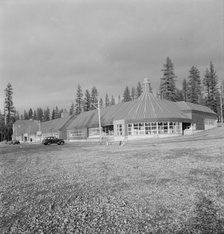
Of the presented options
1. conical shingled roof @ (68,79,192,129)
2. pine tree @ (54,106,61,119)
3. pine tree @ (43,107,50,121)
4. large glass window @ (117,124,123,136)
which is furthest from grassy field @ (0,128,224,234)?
pine tree @ (43,107,50,121)

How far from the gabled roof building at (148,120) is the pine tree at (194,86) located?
22968mm

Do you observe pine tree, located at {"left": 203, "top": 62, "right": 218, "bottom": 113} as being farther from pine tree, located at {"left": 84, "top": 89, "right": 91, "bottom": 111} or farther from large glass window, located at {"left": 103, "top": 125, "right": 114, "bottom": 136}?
pine tree, located at {"left": 84, "top": 89, "right": 91, "bottom": 111}

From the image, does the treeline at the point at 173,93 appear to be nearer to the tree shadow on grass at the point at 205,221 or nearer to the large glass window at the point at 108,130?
the large glass window at the point at 108,130

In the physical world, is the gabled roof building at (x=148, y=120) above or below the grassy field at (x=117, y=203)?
above

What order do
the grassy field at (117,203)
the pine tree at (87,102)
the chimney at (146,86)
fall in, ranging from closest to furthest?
the grassy field at (117,203) < the chimney at (146,86) < the pine tree at (87,102)

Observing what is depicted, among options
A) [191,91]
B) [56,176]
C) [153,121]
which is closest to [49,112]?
[191,91]

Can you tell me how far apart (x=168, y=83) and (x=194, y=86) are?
497 inches

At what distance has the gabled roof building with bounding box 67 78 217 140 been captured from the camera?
38.2 metres

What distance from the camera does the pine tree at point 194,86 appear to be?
7306 cm

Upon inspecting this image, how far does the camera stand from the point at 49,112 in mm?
138750

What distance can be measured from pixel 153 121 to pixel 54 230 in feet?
115

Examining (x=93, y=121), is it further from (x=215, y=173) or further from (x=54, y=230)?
(x=54, y=230)

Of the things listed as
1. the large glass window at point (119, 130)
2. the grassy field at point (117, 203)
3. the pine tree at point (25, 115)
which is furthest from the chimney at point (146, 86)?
the pine tree at point (25, 115)

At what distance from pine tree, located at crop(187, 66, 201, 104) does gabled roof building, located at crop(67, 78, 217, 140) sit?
23.0 meters
